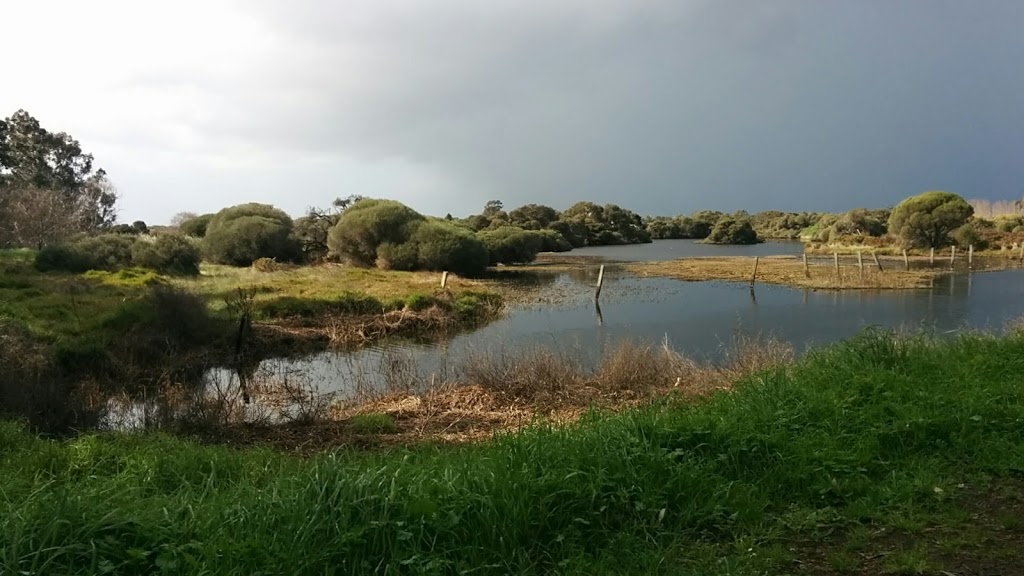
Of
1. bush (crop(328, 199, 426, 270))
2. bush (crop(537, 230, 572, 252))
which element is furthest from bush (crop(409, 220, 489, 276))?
bush (crop(537, 230, 572, 252))

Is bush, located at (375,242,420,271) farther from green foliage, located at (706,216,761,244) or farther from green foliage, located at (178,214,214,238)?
green foliage, located at (706,216,761,244)

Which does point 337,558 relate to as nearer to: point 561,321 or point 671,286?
point 561,321

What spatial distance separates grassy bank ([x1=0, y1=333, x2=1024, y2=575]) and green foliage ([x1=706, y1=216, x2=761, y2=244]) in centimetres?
10079

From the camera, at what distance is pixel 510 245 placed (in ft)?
198

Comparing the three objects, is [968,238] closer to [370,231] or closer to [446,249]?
[446,249]

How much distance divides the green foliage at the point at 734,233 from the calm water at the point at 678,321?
193 ft

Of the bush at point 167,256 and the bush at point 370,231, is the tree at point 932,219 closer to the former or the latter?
the bush at point 370,231

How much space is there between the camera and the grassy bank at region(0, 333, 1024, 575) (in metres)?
3.13

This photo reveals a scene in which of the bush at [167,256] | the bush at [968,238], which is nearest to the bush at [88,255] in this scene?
the bush at [167,256]

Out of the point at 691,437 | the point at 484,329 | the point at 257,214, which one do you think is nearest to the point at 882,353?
the point at 691,437

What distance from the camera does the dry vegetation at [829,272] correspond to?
38.7 metres

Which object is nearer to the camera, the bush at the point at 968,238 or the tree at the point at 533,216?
the bush at the point at 968,238

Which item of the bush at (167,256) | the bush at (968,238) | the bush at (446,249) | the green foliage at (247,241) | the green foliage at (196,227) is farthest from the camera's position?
the bush at (968,238)

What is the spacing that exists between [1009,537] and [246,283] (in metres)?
32.3
